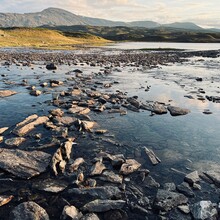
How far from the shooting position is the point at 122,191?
1092 cm

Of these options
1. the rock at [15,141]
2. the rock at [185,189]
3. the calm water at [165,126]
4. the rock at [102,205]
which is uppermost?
the rock at [15,141]

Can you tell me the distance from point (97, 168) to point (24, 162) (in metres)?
3.28

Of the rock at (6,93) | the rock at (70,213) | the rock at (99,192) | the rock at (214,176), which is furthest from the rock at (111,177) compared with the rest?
the rock at (6,93)

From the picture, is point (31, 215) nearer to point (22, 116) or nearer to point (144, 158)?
point (144, 158)

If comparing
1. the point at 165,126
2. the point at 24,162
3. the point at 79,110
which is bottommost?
the point at 165,126

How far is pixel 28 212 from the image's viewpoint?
9.12 metres

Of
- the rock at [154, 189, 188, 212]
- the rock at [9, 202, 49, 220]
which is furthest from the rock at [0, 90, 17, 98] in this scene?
the rock at [154, 189, 188, 212]

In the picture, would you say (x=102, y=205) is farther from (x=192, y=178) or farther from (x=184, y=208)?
(x=192, y=178)

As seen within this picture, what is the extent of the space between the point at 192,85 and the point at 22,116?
22.7 metres

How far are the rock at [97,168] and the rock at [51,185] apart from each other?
143 cm

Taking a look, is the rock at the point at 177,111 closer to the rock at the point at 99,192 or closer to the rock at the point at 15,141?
the rock at the point at 15,141

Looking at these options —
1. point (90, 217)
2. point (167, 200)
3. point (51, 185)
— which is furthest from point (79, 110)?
point (90, 217)

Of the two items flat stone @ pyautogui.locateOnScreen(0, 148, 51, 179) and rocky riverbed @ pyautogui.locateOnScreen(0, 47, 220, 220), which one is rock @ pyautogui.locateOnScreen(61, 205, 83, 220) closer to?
rocky riverbed @ pyautogui.locateOnScreen(0, 47, 220, 220)

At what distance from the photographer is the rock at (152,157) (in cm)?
1341
